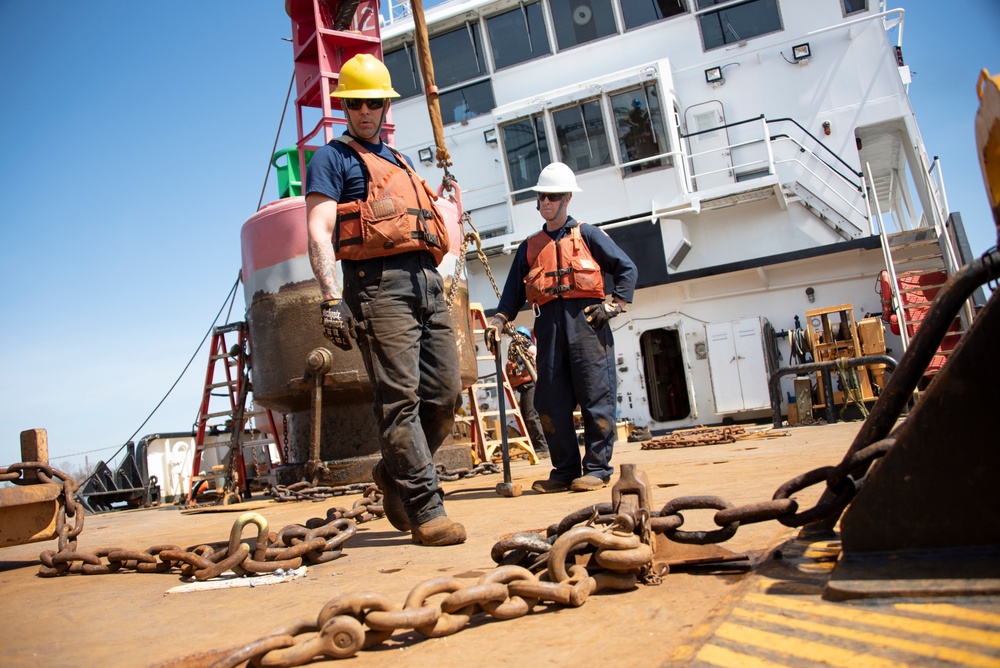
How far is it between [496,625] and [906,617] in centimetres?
76

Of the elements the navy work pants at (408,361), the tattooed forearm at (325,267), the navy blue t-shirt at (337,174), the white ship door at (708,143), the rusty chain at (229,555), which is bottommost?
the rusty chain at (229,555)

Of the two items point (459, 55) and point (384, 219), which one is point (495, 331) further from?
point (459, 55)

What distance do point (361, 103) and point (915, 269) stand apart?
12022mm

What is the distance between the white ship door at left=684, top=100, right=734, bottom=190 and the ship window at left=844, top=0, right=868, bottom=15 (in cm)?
280

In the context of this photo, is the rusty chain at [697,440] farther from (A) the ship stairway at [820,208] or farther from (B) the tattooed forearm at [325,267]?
(A) the ship stairway at [820,208]

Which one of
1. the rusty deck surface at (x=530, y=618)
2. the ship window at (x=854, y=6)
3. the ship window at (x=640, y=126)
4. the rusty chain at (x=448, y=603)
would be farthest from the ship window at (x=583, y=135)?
the rusty chain at (x=448, y=603)

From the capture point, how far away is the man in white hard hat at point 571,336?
15.3 ft

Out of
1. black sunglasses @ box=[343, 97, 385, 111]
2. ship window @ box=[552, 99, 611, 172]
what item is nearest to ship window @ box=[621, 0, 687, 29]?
ship window @ box=[552, 99, 611, 172]

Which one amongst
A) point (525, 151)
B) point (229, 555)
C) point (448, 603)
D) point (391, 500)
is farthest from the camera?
point (525, 151)

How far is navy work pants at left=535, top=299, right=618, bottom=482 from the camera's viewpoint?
4.66 m

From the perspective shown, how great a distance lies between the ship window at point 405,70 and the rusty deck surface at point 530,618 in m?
15.3

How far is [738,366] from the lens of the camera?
45.9 ft

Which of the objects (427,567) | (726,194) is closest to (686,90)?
(726,194)

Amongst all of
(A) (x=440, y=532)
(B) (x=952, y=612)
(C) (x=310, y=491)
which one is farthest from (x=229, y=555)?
(C) (x=310, y=491)
